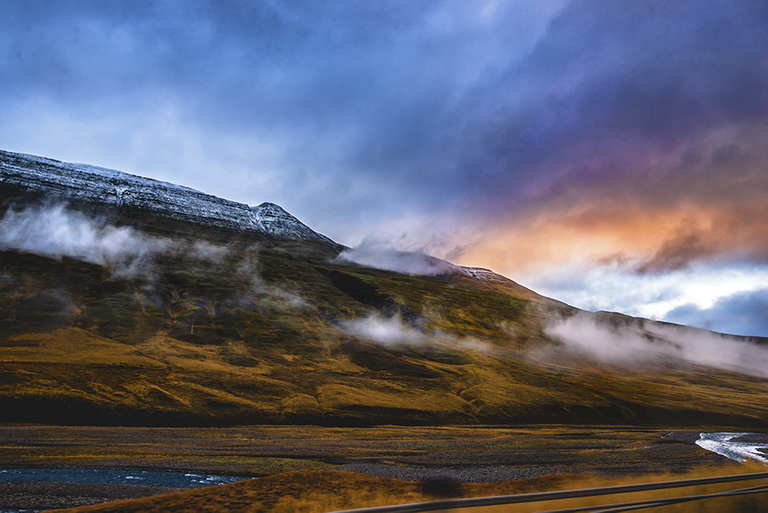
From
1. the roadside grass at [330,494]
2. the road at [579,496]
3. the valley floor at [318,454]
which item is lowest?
the valley floor at [318,454]

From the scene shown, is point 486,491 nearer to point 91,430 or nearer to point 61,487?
point 61,487

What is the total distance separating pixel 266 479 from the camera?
1062 inches

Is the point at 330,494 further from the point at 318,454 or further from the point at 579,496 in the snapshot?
the point at 318,454

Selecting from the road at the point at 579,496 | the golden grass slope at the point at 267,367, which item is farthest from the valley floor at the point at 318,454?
the road at the point at 579,496

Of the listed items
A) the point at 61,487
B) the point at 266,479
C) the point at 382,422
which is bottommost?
the point at 382,422

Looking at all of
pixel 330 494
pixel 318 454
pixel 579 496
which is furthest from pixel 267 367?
pixel 579 496

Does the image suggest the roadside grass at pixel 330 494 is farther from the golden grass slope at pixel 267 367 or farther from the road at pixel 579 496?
the golden grass slope at pixel 267 367

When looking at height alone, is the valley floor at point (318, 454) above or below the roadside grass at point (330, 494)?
below

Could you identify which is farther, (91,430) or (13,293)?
(13,293)

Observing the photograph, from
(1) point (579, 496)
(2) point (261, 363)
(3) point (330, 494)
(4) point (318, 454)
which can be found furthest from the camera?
(2) point (261, 363)

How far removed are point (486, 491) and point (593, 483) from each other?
9.30 meters

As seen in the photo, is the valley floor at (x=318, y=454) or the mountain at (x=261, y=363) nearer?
the valley floor at (x=318, y=454)

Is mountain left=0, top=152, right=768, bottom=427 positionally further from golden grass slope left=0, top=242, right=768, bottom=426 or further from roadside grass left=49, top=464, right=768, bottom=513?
roadside grass left=49, top=464, right=768, bottom=513

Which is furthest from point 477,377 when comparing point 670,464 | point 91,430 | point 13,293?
point 13,293
